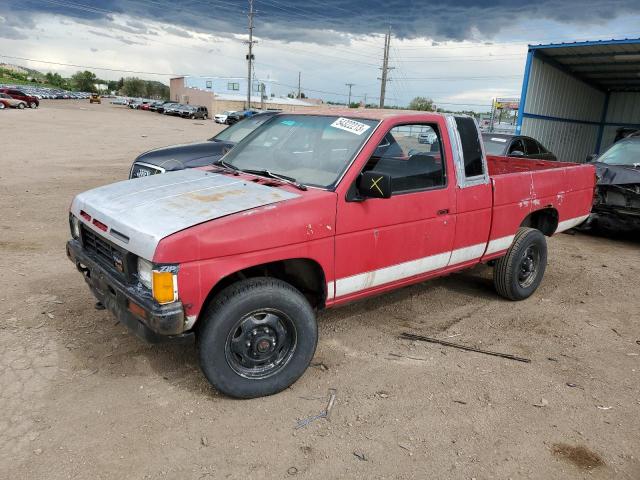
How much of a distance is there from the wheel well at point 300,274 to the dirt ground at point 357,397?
56 cm

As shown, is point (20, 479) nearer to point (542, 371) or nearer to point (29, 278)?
point (29, 278)

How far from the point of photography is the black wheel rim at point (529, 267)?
519 cm

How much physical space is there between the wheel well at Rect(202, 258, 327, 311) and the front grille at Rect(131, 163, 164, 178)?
4.08 meters

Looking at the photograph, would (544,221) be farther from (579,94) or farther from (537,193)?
(579,94)

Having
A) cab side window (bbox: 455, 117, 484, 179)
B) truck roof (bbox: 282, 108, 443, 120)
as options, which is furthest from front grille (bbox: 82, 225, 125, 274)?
cab side window (bbox: 455, 117, 484, 179)

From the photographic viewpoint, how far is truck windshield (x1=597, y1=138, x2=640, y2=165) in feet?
26.4

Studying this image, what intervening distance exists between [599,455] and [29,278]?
5186mm

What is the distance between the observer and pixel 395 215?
3.70 m

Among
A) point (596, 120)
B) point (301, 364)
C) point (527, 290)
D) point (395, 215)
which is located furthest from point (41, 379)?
point (596, 120)

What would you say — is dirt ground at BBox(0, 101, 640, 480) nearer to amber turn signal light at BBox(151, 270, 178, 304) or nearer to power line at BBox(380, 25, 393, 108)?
amber turn signal light at BBox(151, 270, 178, 304)

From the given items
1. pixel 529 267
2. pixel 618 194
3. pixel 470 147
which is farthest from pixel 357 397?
pixel 618 194

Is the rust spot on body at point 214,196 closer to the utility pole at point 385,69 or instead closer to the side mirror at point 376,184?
the side mirror at point 376,184

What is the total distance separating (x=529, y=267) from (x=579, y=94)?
47.5ft

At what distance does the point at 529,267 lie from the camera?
17.3ft
